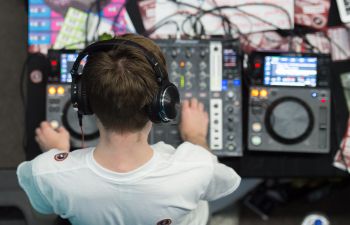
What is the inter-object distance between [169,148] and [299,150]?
395 mm

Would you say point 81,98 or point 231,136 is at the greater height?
point 81,98

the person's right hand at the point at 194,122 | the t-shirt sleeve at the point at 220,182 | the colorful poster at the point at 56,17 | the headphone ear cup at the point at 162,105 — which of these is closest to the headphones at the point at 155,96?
the headphone ear cup at the point at 162,105

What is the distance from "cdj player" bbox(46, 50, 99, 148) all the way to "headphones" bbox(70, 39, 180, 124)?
0.35 m

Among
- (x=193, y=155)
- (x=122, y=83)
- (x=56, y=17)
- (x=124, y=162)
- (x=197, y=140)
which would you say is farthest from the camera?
(x=56, y=17)

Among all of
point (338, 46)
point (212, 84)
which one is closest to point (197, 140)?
point (212, 84)

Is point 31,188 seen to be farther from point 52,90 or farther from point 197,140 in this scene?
point 197,140

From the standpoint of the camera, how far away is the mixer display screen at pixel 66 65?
55.8 inches

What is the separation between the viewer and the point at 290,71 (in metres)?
1.42

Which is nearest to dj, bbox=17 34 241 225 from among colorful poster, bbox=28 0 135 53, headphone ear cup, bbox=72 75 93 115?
headphone ear cup, bbox=72 75 93 115

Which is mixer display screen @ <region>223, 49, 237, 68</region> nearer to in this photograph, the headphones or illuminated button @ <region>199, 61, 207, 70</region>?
illuminated button @ <region>199, 61, 207, 70</region>

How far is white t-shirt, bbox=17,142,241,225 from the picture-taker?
1.04 meters

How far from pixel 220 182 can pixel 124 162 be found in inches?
11.3

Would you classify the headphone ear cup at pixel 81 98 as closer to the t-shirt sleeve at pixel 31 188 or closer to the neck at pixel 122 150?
the neck at pixel 122 150

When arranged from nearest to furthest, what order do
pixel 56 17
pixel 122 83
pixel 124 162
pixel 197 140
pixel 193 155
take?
pixel 122 83 < pixel 124 162 < pixel 193 155 < pixel 197 140 < pixel 56 17
